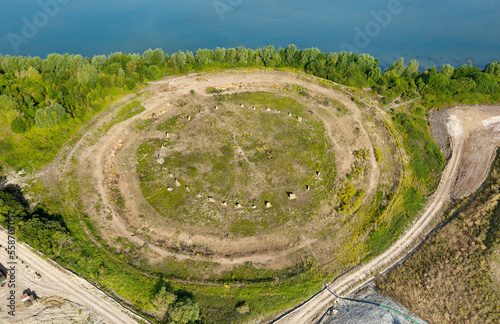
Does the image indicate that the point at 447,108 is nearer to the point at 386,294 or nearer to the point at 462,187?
the point at 462,187

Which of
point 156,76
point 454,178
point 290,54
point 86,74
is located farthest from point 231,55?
point 454,178

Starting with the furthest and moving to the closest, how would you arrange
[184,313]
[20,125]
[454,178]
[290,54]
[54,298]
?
[290,54], [454,178], [20,125], [54,298], [184,313]

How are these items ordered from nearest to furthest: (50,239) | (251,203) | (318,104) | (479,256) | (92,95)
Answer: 1. (50,239)
2. (479,256)
3. (251,203)
4. (92,95)
5. (318,104)

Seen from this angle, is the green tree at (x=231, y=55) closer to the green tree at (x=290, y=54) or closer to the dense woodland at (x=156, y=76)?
the dense woodland at (x=156, y=76)

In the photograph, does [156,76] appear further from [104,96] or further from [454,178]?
[454,178]

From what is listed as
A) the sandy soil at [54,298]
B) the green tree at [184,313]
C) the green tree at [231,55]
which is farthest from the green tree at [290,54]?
the sandy soil at [54,298]

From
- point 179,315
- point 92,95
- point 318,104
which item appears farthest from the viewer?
point 318,104

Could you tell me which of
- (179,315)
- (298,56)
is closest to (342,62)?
(298,56)
